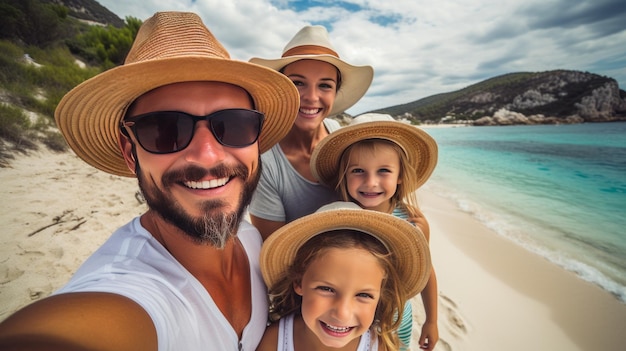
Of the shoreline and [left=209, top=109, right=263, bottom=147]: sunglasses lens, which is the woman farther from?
the shoreline

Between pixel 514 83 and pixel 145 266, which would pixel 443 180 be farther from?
pixel 514 83

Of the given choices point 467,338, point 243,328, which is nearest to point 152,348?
point 243,328

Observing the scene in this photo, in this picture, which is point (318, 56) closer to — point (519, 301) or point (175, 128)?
point (175, 128)

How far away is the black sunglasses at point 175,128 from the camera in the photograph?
4.08ft

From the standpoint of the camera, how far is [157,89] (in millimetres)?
1267

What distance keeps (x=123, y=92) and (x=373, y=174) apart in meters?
1.76

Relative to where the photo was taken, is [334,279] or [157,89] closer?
[157,89]

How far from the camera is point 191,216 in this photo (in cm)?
134

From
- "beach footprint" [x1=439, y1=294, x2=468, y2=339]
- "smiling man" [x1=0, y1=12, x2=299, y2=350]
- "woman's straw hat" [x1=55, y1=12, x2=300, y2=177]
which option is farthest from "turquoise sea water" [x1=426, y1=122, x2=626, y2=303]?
"woman's straw hat" [x1=55, y1=12, x2=300, y2=177]

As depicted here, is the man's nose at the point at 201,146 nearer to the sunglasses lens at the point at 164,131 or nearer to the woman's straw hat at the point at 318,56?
the sunglasses lens at the point at 164,131

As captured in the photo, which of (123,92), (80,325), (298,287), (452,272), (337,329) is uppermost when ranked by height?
(123,92)

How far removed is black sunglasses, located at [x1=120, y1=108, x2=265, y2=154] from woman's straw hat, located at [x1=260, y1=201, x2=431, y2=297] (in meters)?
0.61

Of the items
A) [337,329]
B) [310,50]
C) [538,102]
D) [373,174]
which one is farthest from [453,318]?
[538,102]

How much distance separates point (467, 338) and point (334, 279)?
2445 millimetres
